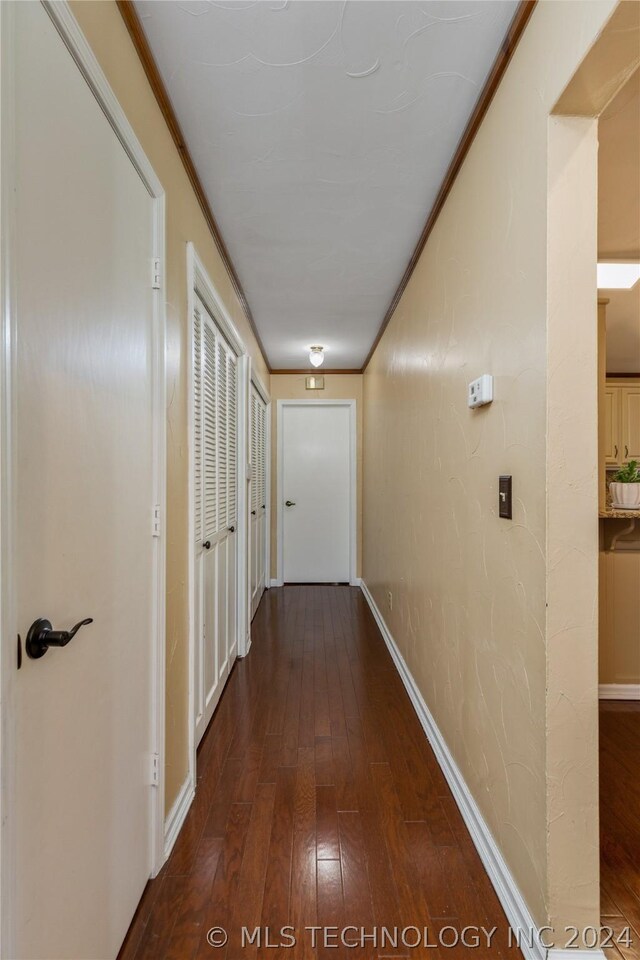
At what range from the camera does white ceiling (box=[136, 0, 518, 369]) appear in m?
1.25

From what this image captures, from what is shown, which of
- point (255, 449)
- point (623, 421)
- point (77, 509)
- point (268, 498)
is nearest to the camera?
point (77, 509)

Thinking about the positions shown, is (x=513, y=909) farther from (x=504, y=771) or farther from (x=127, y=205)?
(x=127, y=205)

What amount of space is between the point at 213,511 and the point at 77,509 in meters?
1.43

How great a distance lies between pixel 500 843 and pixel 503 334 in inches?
58.2

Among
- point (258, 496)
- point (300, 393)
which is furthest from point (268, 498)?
point (300, 393)

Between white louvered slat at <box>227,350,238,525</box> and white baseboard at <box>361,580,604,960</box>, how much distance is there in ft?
5.04

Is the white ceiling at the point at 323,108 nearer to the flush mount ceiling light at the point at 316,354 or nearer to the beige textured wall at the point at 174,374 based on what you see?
the beige textured wall at the point at 174,374

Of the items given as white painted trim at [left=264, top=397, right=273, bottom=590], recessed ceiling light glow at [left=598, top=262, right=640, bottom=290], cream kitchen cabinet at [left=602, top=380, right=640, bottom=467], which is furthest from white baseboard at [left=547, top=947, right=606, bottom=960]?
Answer: cream kitchen cabinet at [left=602, top=380, right=640, bottom=467]

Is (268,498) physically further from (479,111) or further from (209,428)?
(479,111)

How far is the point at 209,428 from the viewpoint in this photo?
2316mm

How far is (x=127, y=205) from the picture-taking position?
1.24 m

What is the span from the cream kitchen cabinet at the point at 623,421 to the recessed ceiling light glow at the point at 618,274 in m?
2.84

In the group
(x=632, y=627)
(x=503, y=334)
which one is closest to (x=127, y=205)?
(x=503, y=334)

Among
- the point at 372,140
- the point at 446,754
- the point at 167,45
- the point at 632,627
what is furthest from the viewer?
the point at 632,627
